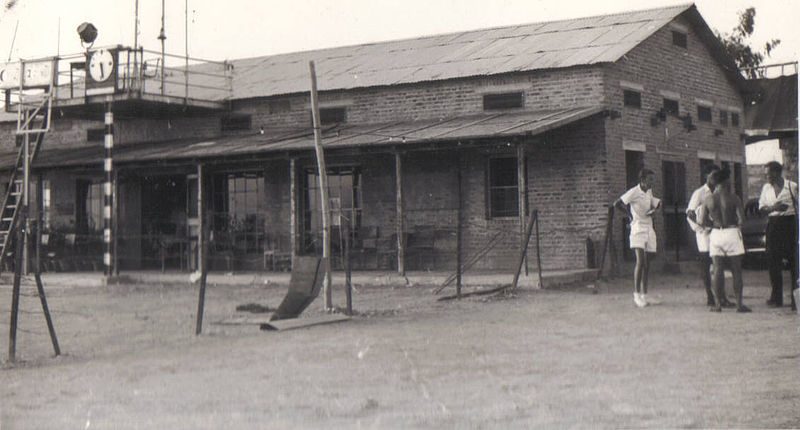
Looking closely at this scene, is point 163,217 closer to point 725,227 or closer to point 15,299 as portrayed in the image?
point 15,299

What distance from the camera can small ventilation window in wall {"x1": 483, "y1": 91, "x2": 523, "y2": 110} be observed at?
61.0ft

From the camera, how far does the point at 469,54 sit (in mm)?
20141

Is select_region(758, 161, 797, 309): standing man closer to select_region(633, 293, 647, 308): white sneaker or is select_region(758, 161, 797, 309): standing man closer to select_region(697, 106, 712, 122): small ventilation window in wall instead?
select_region(633, 293, 647, 308): white sneaker

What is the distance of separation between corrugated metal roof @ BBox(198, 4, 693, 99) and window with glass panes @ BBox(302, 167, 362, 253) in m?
1.88

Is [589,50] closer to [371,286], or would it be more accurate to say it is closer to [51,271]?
[371,286]

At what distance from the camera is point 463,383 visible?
6.93m

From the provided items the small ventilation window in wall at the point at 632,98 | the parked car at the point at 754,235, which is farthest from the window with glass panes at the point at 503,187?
the parked car at the point at 754,235

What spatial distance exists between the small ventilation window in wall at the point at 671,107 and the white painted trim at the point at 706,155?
1217 mm

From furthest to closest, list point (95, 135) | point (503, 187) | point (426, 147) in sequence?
point (95, 135), point (503, 187), point (426, 147)

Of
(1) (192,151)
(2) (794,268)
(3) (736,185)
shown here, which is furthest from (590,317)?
(3) (736,185)

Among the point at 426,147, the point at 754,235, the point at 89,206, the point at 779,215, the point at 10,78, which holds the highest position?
the point at 10,78

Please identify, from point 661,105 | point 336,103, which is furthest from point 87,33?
point 661,105

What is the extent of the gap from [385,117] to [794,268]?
32.7 ft

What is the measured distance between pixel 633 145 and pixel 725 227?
331 inches
